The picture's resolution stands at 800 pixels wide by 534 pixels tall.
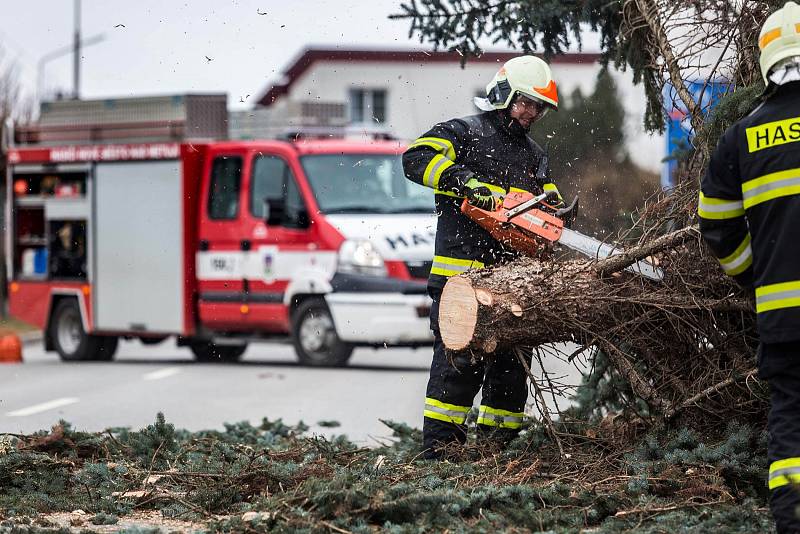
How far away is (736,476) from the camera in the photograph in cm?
524

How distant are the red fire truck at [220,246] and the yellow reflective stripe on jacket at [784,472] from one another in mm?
8347

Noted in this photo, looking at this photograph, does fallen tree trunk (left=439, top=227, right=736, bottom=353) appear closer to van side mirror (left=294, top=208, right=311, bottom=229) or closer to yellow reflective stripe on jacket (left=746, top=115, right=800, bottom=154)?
yellow reflective stripe on jacket (left=746, top=115, right=800, bottom=154)

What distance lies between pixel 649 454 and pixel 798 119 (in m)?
1.94

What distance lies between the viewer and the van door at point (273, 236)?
46.4 ft

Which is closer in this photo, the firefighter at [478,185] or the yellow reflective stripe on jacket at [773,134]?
the yellow reflective stripe on jacket at [773,134]

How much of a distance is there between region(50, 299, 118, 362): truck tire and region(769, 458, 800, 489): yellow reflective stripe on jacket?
12828mm

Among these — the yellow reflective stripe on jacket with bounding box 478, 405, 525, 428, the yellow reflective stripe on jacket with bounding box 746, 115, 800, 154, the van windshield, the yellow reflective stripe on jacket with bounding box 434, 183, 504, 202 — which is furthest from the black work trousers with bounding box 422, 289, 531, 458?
the van windshield

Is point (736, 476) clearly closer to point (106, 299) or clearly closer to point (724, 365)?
point (724, 365)

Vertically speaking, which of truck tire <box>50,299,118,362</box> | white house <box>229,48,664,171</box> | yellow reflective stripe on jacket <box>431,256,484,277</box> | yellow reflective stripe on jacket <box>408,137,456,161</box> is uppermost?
white house <box>229,48,664,171</box>

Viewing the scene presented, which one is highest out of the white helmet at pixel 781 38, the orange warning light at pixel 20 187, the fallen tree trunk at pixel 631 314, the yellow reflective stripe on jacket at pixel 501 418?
the orange warning light at pixel 20 187

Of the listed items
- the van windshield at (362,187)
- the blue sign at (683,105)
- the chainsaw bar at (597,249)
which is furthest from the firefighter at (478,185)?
the van windshield at (362,187)

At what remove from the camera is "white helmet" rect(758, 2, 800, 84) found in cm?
437

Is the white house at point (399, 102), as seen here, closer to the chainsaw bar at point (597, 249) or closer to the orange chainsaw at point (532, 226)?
the orange chainsaw at point (532, 226)

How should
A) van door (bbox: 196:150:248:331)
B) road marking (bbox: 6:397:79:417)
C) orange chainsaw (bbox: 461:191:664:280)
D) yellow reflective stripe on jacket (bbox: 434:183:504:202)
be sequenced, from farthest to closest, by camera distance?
1. van door (bbox: 196:150:248:331)
2. road marking (bbox: 6:397:79:417)
3. yellow reflective stripe on jacket (bbox: 434:183:504:202)
4. orange chainsaw (bbox: 461:191:664:280)
